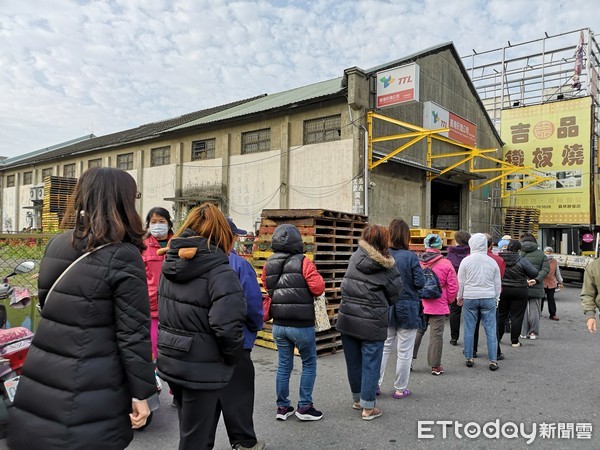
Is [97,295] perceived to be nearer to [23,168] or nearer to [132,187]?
[132,187]

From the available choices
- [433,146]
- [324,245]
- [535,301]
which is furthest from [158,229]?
[433,146]

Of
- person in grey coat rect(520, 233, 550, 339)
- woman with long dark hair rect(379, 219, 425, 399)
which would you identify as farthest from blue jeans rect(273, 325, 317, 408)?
person in grey coat rect(520, 233, 550, 339)

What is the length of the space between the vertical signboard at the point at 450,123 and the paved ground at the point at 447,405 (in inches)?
494

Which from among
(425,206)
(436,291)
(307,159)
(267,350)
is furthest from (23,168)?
(436,291)

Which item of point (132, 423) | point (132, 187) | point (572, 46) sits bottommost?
point (132, 423)

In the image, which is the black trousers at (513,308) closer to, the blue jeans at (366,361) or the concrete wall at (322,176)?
the blue jeans at (366,361)

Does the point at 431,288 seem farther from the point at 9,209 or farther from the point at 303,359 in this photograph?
the point at 9,209

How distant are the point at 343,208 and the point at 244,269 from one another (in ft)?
38.9

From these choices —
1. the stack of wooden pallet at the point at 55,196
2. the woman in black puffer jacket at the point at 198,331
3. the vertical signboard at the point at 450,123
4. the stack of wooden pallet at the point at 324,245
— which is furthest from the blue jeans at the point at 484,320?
the stack of wooden pallet at the point at 55,196

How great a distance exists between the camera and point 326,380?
5594mm

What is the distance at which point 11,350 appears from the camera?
308cm

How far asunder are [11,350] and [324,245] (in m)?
4.74

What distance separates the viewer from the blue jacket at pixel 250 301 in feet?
11.7

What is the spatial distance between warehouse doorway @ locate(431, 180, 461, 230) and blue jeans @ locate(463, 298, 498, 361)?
16.2 metres
